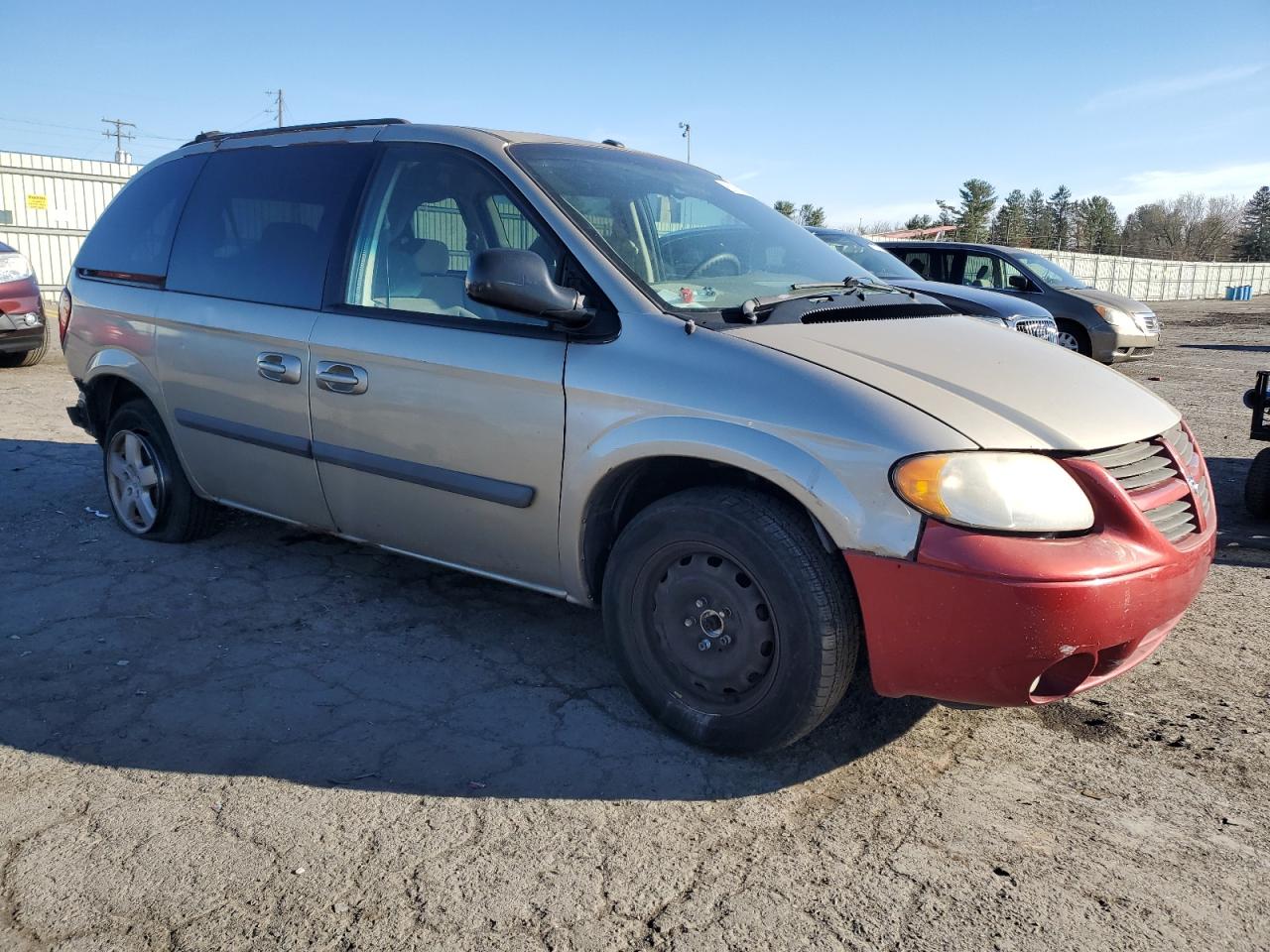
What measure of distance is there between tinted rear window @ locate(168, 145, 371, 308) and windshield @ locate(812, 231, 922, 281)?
5499 mm

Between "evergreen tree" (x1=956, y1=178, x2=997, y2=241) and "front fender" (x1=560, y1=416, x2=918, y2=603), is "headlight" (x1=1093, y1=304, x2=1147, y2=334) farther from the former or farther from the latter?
"evergreen tree" (x1=956, y1=178, x2=997, y2=241)

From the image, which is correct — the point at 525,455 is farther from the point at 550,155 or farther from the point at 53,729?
the point at 53,729

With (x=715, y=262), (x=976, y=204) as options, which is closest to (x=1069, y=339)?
(x=715, y=262)

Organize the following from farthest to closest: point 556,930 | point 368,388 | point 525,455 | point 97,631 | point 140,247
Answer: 1. point 140,247
2. point 97,631
3. point 368,388
4. point 525,455
5. point 556,930

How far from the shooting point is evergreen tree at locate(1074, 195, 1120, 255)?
9406 centimetres

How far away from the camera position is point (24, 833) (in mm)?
2490

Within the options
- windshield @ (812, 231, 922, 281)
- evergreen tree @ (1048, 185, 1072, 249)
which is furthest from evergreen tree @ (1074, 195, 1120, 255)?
windshield @ (812, 231, 922, 281)

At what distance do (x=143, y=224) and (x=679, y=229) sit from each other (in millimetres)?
2702

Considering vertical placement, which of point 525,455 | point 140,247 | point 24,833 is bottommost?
point 24,833

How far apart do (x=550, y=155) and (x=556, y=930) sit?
8.28ft

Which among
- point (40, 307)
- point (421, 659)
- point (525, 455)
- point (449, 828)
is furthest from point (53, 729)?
point (40, 307)

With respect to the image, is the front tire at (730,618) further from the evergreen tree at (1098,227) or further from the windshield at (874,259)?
the evergreen tree at (1098,227)

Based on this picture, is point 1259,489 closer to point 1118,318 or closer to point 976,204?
point 1118,318

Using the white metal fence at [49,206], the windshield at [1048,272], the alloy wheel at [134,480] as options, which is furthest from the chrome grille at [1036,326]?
the white metal fence at [49,206]
